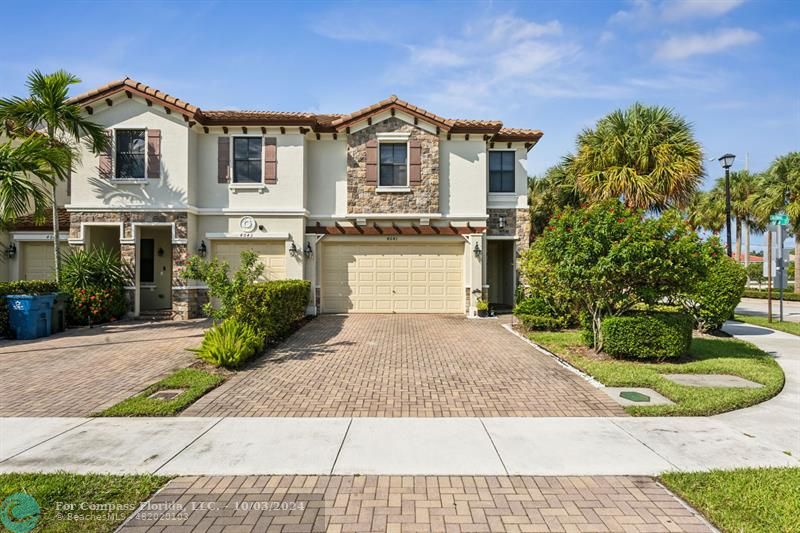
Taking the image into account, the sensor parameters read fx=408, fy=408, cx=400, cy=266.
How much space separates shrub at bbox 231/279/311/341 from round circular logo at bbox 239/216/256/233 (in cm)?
351

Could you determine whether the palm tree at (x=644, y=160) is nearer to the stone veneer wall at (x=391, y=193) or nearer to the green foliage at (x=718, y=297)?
the green foliage at (x=718, y=297)

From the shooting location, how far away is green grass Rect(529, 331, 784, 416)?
5629 millimetres

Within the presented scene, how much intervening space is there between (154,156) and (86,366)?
834 centimetres

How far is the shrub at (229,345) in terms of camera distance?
760 centimetres

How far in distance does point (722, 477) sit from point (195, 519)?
4.65 metres

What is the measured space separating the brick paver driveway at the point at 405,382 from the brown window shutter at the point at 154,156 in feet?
25.9

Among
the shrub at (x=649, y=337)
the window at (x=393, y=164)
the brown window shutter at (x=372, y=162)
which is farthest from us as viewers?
the window at (x=393, y=164)

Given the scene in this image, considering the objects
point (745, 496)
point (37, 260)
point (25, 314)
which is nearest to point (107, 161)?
point (37, 260)

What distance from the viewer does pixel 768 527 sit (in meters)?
3.09

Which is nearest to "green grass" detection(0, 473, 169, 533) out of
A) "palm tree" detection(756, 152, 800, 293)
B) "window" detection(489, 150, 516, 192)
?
"window" detection(489, 150, 516, 192)

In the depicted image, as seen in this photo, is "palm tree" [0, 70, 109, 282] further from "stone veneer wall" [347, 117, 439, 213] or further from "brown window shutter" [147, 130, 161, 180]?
"stone veneer wall" [347, 117, 439, 213]

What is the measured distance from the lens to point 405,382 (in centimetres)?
693

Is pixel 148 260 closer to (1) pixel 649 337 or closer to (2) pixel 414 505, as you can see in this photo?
(2) pixel 414 505

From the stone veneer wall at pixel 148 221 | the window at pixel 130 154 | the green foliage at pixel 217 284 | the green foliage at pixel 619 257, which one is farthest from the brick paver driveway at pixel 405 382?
the window at pixel 130 154
